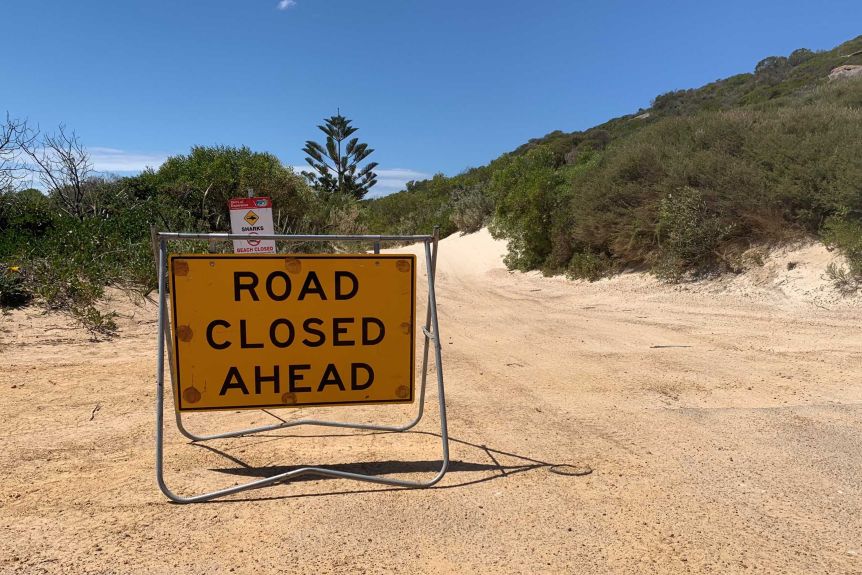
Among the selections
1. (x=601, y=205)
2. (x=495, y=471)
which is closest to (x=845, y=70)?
(x=601, y=205)

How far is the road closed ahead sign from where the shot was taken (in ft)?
12.5

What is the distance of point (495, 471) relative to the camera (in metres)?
3.85

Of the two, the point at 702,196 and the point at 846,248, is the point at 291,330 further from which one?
the point at 702,196

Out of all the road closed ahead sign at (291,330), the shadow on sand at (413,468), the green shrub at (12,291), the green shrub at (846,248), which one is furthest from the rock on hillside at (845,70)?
the green shrub at (12,291)

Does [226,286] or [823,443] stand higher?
[226,286]

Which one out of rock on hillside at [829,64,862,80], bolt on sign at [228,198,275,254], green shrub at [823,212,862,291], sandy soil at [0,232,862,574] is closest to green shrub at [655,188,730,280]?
green shrub at [823,212,862,291]

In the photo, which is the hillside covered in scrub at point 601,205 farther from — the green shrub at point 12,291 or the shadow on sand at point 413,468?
the shadow on sand at point 413,468

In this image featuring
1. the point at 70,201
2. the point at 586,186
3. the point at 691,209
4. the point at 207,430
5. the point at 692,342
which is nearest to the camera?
the point at 207,430

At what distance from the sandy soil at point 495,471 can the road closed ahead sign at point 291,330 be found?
0.51 m

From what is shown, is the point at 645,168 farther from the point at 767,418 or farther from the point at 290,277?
the point at 290,277

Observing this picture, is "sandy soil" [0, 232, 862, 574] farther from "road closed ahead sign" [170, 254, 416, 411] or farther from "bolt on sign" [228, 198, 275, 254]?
"bolt on sign" [228, 198, 275, 254]

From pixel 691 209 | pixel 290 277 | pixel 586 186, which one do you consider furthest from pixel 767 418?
pixel 586 186

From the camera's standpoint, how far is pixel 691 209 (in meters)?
12.3

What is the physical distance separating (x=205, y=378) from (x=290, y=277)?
85 cm
